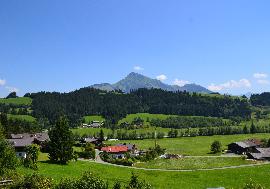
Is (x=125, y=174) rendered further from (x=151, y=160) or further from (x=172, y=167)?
(x=151, y=160)

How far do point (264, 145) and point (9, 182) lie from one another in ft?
386

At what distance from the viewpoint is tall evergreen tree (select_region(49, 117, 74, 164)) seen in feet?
314

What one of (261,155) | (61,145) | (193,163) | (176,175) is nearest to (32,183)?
(61,145)

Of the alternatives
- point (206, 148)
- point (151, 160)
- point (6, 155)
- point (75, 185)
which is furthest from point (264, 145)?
point (75, 185)

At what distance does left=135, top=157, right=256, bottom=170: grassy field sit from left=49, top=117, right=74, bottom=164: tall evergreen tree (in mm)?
24120

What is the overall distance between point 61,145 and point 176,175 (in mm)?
28057

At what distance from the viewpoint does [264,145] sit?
147750 millimetres

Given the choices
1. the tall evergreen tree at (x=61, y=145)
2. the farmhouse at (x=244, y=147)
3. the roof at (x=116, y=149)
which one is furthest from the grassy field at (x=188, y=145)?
the tall evergreen tree at (x=61, y=145)

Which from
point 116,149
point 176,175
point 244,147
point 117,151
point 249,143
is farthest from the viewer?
point 249,143

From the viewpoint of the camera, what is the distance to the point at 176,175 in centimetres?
9525

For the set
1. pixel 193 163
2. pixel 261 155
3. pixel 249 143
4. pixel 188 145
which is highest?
pixel 249 143

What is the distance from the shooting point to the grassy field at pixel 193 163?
10962 centimetres

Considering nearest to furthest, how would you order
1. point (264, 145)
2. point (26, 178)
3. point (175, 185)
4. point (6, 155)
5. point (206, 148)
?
point (26, 178)
point (6, 155)
point (175, 185)
point (264, 145)
point (206, 148)

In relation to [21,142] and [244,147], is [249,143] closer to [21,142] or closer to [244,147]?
[244,147]
